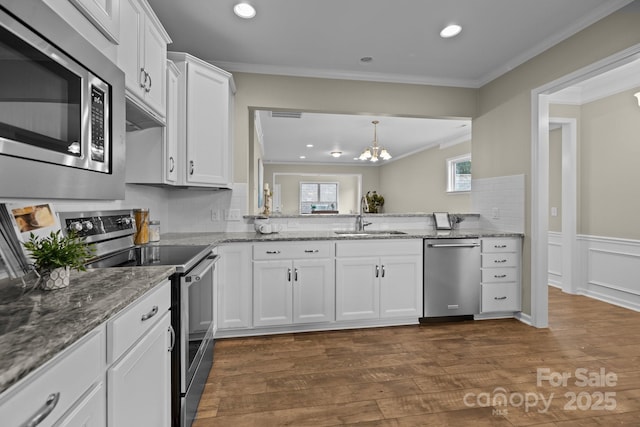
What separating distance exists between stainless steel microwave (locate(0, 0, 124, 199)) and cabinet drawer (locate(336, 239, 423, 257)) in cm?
192

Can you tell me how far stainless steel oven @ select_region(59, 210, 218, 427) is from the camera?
1462mm

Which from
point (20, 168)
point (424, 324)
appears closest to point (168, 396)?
point (20, 168)

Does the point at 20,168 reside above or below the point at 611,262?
above

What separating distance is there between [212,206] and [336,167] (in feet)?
25.0

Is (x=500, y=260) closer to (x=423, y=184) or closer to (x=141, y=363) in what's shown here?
(x=141, y=363)

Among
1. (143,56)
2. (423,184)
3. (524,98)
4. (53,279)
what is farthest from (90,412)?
(423,184)

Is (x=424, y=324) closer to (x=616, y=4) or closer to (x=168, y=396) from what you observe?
(x=168, y=396)

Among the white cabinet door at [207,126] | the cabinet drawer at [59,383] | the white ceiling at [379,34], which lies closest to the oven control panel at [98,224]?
the white cabinet door at [207,126]

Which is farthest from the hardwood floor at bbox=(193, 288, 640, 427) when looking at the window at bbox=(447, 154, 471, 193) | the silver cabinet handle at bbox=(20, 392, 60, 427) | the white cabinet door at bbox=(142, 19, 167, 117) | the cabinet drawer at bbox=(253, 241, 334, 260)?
the window at bbox=(447, 154, 471, 193)

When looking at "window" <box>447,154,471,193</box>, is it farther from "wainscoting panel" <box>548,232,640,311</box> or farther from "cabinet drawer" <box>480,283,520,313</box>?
"cabinet drawer" <box>480,283,520,313</box>

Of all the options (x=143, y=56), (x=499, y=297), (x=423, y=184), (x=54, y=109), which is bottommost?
(x=499, y=297)

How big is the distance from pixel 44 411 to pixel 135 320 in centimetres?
42

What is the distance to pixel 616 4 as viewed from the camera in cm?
221

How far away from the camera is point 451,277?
299cm
